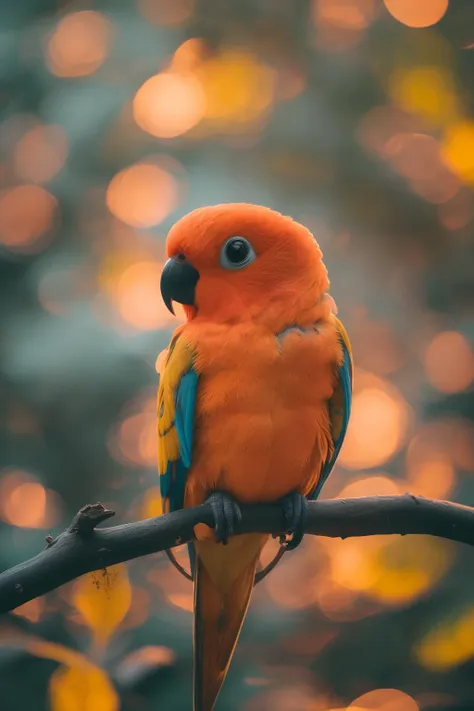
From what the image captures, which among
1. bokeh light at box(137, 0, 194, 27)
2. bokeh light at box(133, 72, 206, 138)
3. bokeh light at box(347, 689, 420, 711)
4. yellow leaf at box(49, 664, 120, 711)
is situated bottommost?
bokeh light at box(347, 689, 420, 711)

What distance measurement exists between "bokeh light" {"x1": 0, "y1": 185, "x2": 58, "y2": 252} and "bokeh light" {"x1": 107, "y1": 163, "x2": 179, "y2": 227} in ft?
0.56

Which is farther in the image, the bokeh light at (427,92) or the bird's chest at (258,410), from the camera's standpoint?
the bokeh light at (427,92)

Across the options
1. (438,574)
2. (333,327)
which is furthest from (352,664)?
(333,327)

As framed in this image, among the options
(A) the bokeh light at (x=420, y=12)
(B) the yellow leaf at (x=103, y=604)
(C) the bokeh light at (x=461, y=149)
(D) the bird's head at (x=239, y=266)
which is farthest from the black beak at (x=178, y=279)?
(A) the bokeh light at (x=420, y=12)

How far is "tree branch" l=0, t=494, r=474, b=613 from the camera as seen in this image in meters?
0.82

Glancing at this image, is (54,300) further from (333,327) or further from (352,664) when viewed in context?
(352,664)

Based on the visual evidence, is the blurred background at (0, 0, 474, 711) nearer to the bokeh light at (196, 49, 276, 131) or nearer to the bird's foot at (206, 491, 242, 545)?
the bokeh light at (196, 49, 276, 131)

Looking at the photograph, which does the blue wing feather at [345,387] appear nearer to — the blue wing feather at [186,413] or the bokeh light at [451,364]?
the blue wing feather at [186,413]

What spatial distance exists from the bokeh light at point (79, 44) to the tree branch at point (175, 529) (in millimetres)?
1389

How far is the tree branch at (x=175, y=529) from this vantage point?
0.82 m

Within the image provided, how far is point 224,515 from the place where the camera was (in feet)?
3.21

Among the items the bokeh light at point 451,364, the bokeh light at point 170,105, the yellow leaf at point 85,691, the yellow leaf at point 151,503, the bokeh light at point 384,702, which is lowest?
the bokeh light at point 384,702


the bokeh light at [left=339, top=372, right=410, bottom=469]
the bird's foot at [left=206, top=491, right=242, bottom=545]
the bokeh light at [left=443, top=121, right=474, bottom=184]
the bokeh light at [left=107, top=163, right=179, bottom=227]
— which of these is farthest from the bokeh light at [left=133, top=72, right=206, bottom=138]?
the bird's foot at [left=206, top=491, right=242, bottom=545]

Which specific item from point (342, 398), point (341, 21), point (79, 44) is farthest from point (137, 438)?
point (341, 21)
